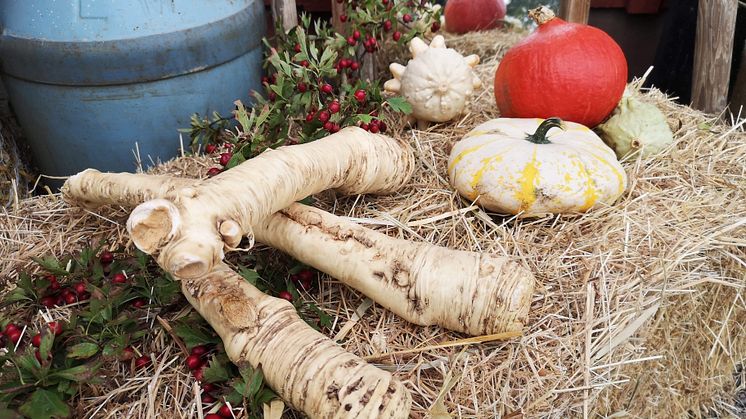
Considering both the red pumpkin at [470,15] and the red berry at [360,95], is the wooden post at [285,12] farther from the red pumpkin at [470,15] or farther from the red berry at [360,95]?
the red pumpkin at [470,15]

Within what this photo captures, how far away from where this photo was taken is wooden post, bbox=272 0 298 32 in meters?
2.74

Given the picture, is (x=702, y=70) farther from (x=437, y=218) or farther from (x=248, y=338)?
(x=248, y=338)

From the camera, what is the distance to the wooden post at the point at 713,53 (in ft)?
8.34

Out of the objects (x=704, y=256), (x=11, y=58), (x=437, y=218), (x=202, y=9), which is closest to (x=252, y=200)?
(x=437, y=218)

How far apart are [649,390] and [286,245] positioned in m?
1.21

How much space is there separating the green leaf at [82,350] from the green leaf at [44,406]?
94 mm

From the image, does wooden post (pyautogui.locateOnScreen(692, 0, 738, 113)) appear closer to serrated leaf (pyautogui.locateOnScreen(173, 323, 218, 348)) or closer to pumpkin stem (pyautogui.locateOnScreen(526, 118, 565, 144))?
pumpkin stem (pyautogui.locateOnScreen(526, 118, 565, 144))

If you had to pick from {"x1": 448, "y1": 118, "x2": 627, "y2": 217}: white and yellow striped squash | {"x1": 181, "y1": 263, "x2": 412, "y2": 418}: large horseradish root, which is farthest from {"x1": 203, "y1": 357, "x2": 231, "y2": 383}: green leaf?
{"x1": 448, "y1": 118, "x2": 627, "y2": 217}: white and yellow striped squash

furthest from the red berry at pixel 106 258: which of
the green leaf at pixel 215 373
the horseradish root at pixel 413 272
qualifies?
the green leaf at pixel 215 373

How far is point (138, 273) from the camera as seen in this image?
151cm

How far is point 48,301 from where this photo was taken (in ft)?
4.89

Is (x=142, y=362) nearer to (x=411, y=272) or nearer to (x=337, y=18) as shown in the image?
(x=411, y=272)

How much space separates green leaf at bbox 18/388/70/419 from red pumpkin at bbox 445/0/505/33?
364cm

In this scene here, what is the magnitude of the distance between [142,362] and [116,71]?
1.52 metres
